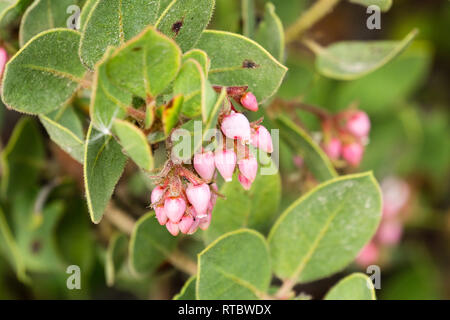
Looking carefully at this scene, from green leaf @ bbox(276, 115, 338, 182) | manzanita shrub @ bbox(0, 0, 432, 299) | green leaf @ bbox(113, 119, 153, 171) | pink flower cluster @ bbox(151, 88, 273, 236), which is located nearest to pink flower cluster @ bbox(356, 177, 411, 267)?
manzanita shrub @ bbox(0, 0, 432, 299)

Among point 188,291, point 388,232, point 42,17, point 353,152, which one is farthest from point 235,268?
point 388,232

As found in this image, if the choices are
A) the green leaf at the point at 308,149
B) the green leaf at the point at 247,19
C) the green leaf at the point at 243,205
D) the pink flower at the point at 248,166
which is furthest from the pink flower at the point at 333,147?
the pink flower at the point at 248,166

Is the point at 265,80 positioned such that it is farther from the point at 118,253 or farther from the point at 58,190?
the point at 58,190

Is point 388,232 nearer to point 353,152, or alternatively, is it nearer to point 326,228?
point 353,152

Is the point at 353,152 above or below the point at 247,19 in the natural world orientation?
below

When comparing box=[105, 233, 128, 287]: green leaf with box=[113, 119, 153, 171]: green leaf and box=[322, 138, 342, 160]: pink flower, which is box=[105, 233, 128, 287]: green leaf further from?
box=[113, 119, 153, 171]: green leaf

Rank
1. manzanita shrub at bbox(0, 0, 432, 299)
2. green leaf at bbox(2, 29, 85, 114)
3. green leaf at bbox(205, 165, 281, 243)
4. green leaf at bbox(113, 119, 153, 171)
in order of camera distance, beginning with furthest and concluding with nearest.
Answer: green leaf at bbox(205, 165, 281, 243) < green leaf at bbox(2, 29, 85, 114) < manzanita shrub at bbox(0, 0, 432, 299) < green leaf at bbox(113, 119, 153, 171)

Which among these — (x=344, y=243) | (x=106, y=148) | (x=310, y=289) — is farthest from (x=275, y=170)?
(x=310, y=289)
